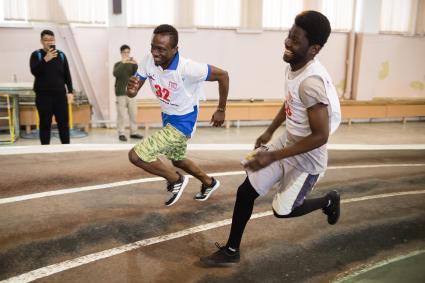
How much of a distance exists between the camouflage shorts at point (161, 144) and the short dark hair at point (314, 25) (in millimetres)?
1892

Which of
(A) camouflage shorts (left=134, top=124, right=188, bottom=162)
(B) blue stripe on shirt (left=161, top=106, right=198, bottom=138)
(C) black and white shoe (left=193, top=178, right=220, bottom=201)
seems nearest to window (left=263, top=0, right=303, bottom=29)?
(C) black and white shoe (left=193, top=178, right=220, bottom=201)

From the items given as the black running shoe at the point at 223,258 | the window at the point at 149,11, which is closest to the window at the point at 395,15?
the window at the point at 149,11

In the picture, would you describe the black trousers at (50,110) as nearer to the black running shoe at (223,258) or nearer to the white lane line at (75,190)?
the white lane line at (75,190)

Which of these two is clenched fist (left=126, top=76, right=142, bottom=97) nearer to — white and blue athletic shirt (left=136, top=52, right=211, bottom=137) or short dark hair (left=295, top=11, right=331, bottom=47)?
white and blue athletic shirt (left=136, top=52, right=211, bottom=137)

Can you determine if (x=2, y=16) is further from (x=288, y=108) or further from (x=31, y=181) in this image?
(x=288, y=108)

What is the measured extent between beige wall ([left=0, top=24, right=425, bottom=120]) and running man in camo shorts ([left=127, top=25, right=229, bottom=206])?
296 inches

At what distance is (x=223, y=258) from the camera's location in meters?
3.34

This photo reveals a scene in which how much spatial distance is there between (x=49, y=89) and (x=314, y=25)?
218 inches

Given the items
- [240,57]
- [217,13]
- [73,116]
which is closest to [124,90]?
[73,116]

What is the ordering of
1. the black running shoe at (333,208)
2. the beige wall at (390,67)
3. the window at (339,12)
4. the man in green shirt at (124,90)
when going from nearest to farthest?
A: the black running shoe at (333,208), the man in green shirt at (124,90), the window at (339,12), the beige wall at (390,67)

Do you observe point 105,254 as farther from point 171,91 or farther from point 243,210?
point 171,91

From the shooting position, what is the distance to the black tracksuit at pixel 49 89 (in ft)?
23.1

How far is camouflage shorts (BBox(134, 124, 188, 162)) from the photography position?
13.5ft

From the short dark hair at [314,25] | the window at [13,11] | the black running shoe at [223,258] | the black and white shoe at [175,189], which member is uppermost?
the window at [13,11]
